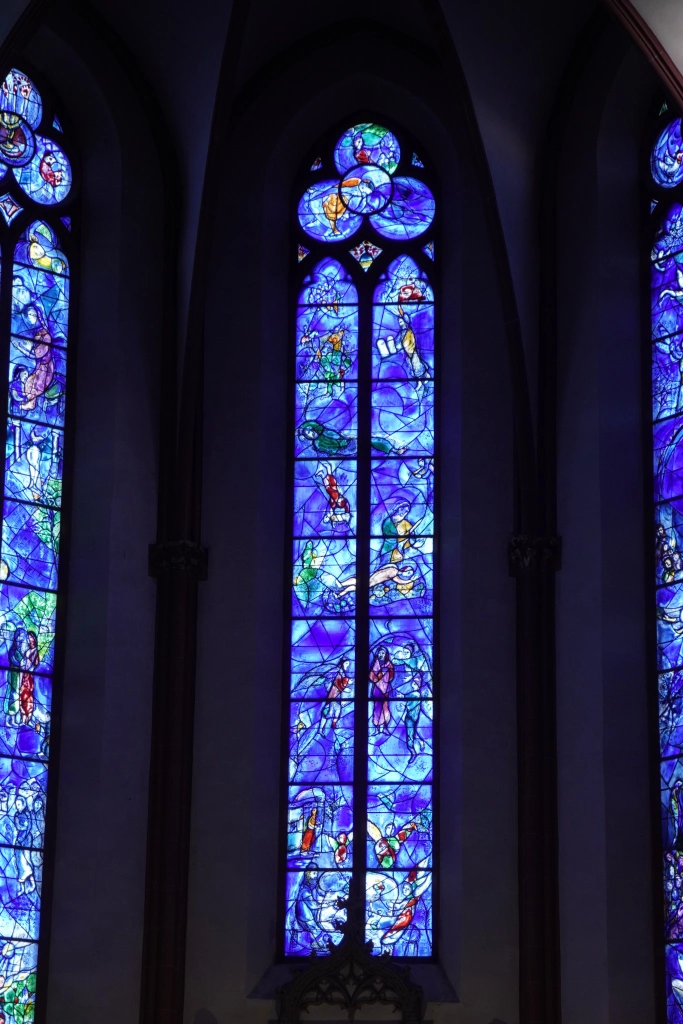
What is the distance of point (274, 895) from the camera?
64.5 feet

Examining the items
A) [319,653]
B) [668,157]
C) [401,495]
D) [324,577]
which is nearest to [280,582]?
[324,577]

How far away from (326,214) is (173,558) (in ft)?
13.5

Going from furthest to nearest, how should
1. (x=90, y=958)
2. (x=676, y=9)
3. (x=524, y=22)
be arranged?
(x=524, y=22)
(x=90, y=958)
(x=676, y=9)

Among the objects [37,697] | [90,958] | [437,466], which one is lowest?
[90,958]

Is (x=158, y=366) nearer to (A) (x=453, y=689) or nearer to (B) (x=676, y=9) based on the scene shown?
(A) (x=453, y=689)

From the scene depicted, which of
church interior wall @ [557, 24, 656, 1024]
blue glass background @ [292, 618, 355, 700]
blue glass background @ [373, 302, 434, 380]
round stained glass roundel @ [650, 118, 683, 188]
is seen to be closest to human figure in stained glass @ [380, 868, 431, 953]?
church interior wall @ [557, 24, 656, 1024]

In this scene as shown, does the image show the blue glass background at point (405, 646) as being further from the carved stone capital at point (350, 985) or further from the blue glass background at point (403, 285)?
the blue glass background at point (403, 285)

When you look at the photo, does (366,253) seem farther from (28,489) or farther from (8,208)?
(28,489)

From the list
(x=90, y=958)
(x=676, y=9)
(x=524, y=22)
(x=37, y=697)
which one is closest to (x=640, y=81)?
(x=524, y=22)

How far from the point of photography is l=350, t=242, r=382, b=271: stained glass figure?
71.3ft

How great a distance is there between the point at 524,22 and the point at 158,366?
15.4ft

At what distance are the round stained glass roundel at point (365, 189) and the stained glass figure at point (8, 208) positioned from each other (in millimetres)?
3370

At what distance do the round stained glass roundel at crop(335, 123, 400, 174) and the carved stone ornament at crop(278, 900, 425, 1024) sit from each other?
7.52 metres

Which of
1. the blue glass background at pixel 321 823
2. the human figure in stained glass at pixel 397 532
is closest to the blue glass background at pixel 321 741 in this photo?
the blue glass background at pixel 321 823
